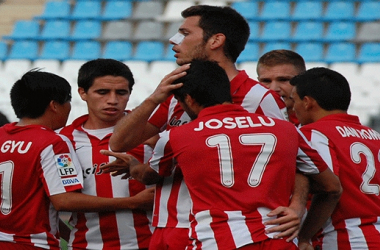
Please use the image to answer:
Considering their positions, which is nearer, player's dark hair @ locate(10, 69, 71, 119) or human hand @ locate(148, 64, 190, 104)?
human hand @ locate(148, 64, 190, 104)

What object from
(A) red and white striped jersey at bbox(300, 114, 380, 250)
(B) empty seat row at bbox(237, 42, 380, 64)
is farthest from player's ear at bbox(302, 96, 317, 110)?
(B) empty seat row at bbox(237, 42, 380, 64)

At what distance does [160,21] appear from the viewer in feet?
51.9

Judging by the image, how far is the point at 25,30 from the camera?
16484mm

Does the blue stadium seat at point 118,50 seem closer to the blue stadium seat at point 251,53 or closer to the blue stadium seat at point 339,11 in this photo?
the blue stadium seat at point 251,53

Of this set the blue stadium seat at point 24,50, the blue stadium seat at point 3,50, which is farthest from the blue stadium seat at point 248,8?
the blue stadium seat at point 3,50

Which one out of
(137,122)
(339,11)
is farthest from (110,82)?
(339,11)

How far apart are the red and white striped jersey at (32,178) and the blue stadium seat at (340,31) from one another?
1136 centimetres

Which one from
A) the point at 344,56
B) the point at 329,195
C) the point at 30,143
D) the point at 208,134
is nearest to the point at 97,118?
the point at 30,143

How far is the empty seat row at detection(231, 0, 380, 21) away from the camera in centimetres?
1474

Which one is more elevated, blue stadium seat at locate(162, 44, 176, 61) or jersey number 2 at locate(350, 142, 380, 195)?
blue stadium seat at locate(162, 44, 176, 61)

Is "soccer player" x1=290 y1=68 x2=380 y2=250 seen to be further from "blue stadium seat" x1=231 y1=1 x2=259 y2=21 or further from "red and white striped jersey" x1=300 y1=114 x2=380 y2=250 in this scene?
"blue stadium seat" x1=231 y1=1 x2=259 y2=21

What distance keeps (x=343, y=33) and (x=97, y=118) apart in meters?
11.2

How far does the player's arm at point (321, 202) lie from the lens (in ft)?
10.9

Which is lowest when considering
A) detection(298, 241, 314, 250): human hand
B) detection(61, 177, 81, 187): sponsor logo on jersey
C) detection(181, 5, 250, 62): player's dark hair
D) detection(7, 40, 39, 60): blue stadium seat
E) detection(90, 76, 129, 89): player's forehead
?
detection(298, 241, 314, 250): human hand
